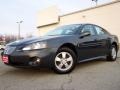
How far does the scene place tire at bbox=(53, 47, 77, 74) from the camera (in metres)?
5.23

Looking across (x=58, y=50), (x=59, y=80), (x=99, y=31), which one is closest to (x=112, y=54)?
(x=99, y=31)

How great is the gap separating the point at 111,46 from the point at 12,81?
3943 mm

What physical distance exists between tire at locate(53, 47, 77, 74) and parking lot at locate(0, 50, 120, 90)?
15 cm

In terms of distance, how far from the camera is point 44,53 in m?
4.99

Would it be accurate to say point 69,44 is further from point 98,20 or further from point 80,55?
A: point 98,20

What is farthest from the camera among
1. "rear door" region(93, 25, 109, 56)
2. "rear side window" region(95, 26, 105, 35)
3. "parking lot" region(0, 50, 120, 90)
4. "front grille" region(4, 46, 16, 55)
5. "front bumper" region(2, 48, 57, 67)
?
"rear side window" region(95, 26, 105, 35)

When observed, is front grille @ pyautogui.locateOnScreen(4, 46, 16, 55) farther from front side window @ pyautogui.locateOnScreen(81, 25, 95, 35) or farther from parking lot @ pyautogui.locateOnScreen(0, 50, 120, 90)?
front side window @ pyautogui.locateOnScreen(81, 25, 95, 35)

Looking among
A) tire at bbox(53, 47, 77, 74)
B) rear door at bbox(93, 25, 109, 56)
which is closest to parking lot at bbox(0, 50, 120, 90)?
tire at bbox(53, 47, 77, 74)

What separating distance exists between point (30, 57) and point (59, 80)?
2.79 feet

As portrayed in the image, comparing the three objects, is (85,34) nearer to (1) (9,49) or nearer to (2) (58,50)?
(2) (58,50)

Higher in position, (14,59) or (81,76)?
(14,59)

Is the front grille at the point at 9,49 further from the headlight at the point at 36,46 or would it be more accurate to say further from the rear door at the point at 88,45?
the rear door at the point at 88,45

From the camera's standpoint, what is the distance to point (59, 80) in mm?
4703

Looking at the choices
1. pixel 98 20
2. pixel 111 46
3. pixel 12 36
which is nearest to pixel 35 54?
pixel 111 46
